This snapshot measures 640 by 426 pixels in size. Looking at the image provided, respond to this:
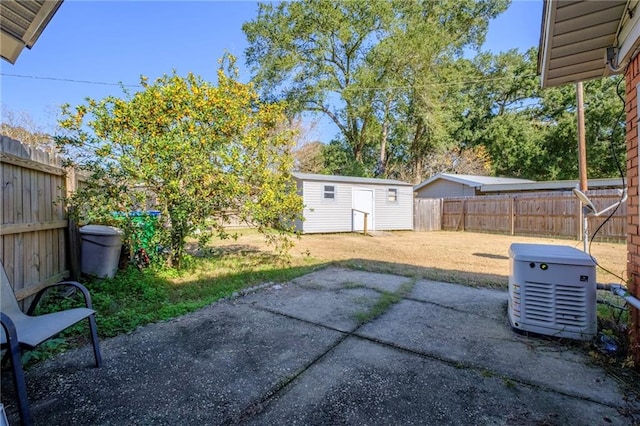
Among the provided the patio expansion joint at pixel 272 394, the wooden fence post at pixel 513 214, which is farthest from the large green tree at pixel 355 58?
the patio expansion joint at pixel 272 394

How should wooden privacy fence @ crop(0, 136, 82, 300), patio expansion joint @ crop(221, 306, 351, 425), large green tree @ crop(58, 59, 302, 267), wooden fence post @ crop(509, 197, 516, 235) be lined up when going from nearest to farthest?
patio expansion joint @ crop(221, 306, 351, 425)
wooden privacy fence @ crop(0, 136, 82, 300)
large green tree @ crop(58, 59, 302, 267)
wooden fence post @ crop(509, 197, 516, 235)

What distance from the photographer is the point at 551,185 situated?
1373cm

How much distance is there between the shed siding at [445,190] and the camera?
1579cm

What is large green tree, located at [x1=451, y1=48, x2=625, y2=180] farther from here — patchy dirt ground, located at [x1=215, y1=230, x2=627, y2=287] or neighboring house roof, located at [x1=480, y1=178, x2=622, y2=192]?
patchy dirt ground, located at [x1=215, y1=230, x2=627, y2=287]

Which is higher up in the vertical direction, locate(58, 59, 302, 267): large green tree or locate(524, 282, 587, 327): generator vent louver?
locate(58, 59, 302, 267): large green tree

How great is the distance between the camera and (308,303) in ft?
12.2

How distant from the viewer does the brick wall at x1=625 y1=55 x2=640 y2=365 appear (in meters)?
2.20

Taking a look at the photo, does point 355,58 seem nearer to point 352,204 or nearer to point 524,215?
point 352,204

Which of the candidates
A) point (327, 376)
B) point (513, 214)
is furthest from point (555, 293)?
point (513, 214)

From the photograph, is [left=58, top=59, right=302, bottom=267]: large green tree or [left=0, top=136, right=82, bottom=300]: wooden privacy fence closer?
[left=0, top=136, right=82, bottom=300]: wooden privacy fence

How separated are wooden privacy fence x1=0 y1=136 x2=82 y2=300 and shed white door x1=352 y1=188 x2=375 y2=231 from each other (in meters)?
10.4

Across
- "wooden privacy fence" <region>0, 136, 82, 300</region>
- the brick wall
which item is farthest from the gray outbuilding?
the brick wall

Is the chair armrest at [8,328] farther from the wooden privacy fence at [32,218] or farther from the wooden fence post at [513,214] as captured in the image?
the wooden fence post at [513,214]

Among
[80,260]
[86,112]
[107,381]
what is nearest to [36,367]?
[107,381]
